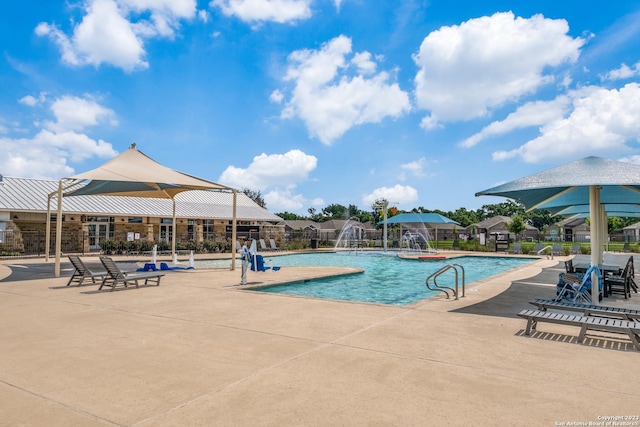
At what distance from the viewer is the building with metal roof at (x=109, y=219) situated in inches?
883

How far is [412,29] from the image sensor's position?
13891 mm

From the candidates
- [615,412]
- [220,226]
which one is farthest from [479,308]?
[220,226]

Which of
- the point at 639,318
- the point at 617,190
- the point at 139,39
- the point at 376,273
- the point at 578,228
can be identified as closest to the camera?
the point at 639,318

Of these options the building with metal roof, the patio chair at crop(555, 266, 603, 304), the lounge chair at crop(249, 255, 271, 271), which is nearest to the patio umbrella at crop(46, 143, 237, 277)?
the lounge chair at crop(249, 255, 271, 271)

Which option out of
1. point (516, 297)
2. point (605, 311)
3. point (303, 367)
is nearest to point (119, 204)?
point (516, 297)

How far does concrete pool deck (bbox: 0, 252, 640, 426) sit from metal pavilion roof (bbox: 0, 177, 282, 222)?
62.2 ft

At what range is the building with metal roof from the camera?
73.6ft

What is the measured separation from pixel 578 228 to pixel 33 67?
81.2 metres

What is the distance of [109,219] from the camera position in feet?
85.5

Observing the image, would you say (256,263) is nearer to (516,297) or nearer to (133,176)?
(133,176)

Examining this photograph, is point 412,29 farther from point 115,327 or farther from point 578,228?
point 578,228

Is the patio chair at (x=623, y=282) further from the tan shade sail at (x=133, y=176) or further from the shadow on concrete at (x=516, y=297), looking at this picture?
the tan shade sail at (x=133, y=176)

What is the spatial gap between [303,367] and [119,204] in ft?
85.8

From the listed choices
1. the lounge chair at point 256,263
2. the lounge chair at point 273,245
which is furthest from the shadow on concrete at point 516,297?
the lounge chair at point 273,245
